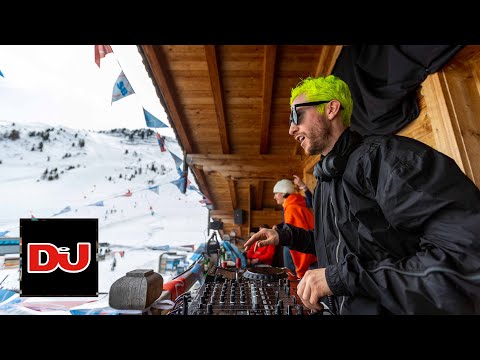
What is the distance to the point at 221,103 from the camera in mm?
3910

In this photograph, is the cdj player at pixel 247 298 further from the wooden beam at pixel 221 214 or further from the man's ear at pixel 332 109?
the wooden beam at pixel 221 214

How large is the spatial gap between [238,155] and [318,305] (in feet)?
16.7

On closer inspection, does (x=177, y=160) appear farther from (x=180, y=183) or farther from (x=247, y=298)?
(x=247, y=298)

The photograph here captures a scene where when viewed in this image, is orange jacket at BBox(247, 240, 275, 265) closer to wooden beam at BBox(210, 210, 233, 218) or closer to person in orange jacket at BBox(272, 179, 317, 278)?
person in orange jacket at BBox(272, 179, 317, 278)

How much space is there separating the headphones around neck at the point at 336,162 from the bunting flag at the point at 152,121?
12.3ft

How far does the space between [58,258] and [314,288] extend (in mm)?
1324

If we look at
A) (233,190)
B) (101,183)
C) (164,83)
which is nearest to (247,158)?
(164,83)

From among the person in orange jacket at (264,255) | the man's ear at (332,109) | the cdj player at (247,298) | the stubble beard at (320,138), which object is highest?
the man's ear at (332,109)

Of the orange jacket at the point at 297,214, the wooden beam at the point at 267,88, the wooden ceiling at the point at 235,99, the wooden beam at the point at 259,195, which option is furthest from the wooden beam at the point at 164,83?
the wooden beam at the point at 259,195

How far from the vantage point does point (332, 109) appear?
1.34 m

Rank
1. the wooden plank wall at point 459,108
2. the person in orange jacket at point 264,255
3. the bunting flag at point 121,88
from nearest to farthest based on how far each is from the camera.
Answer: the wooden plank wall at point 459,108 → the bunting flag at point 121,88 → the person in orange jacket at point 264,255

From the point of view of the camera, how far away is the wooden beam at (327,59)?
2.94 metres
